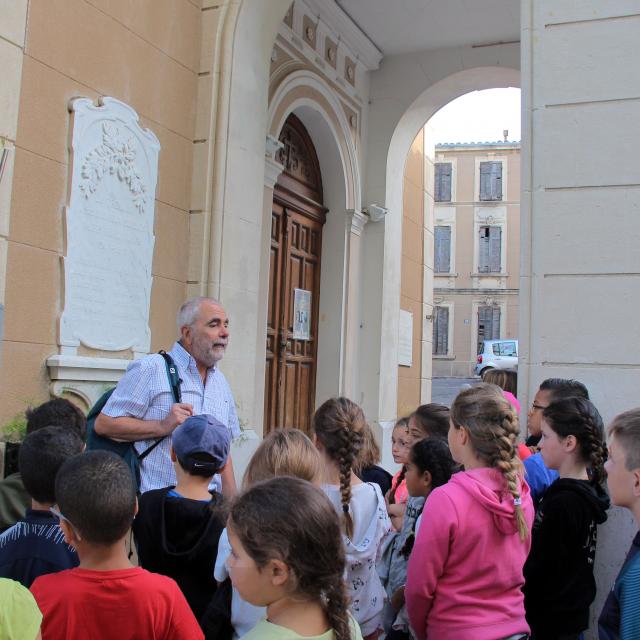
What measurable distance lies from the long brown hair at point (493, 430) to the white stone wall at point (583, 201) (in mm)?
1645

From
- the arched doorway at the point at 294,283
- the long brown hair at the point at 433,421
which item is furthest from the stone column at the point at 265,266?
the long brown hair at the point at 433,421

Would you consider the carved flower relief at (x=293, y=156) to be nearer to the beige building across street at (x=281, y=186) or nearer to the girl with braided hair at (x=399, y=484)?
the beige building across street at (x=281, y=186)

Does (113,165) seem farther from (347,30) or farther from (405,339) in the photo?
(405,339)

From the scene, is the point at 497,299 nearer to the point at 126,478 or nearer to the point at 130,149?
the point at 130,149

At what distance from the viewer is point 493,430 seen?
2557mm

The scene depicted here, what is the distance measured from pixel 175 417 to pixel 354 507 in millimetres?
1011

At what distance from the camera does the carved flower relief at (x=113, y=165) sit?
186 inches

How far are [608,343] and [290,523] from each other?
2.93 metres

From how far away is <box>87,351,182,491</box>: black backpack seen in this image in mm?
3404

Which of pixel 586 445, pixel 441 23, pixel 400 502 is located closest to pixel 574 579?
pixel 586 445

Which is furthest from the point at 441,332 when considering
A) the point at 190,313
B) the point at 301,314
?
the point at 190,313

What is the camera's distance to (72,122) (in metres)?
4.63

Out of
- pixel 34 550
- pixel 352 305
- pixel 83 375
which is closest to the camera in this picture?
pixel 34 550

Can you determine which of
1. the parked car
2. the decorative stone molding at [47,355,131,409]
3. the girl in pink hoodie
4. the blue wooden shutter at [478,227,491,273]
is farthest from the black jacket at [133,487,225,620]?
the blue wooden shutter at [478,227,491,273]
